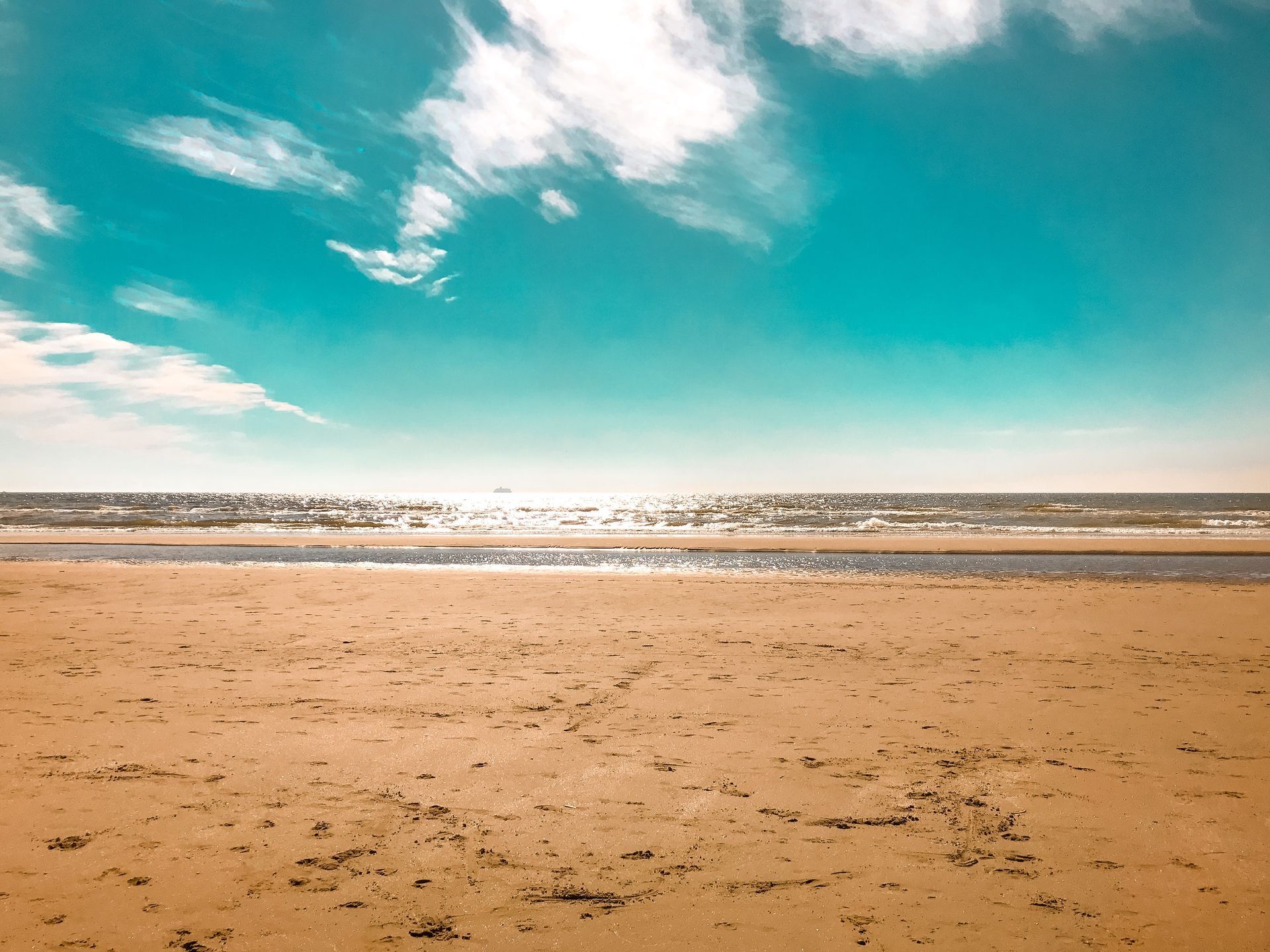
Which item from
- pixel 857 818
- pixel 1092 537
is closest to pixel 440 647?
pixel 857 818

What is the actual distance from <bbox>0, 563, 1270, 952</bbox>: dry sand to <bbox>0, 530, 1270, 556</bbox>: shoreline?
20270 mm

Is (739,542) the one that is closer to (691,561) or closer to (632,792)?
(691,561)

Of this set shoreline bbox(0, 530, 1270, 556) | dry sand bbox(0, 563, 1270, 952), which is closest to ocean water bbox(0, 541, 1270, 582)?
shoreline bbox(0, 530, 1270, 556)

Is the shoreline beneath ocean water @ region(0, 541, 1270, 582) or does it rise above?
above

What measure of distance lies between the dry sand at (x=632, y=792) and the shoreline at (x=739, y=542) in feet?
66.5

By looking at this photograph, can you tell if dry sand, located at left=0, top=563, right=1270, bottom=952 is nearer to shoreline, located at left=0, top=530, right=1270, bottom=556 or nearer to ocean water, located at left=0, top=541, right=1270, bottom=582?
ocean water, located at left=0, top=541, right=1270, bottom=582

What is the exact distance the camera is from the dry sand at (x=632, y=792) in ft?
12.2

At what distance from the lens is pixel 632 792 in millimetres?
5207

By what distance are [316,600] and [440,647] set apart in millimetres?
6336

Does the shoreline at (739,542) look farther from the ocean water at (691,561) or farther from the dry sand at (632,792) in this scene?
the dry sand at (632,792)

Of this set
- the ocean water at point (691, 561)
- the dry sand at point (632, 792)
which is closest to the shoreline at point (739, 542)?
the ocean water at point (691, 561)

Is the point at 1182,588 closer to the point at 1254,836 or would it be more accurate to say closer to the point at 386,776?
the point at 1254,836

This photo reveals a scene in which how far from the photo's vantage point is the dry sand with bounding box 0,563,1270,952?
372 cm

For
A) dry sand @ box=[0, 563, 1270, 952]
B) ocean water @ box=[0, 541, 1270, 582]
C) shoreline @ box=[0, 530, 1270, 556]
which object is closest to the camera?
dry sand @ box=[0, 563, 1270, 952]
